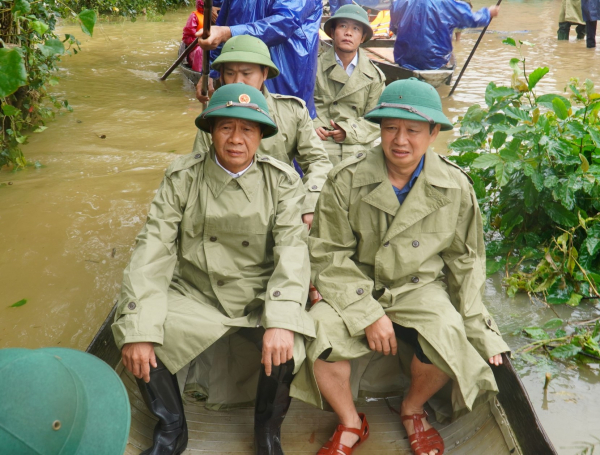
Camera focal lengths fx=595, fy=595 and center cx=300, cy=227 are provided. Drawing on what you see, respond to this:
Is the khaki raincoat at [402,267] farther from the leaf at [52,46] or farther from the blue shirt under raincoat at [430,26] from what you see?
the blue shirt under raincoat at [430,26]

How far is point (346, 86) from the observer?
418 cm

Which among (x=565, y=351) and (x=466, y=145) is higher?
(x=466, y=145)

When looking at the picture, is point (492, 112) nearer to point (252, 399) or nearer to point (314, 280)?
point (314, 280)

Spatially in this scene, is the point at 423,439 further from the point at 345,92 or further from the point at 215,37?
the point at 345,92

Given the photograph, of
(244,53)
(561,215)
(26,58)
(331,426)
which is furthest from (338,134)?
(26,58)

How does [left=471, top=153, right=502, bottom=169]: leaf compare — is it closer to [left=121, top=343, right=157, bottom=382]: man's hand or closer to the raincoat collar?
the raincoat collar

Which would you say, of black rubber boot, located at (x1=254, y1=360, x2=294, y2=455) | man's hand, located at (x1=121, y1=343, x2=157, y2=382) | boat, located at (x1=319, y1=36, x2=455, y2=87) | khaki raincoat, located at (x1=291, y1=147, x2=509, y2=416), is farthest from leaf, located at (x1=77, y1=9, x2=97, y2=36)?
boat, located at (x1=319, y1=36, x2=455, y2=87)

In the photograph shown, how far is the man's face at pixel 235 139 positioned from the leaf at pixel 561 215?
1867 mm

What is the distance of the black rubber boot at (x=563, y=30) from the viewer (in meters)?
11.2

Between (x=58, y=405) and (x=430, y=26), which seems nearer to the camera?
(x=58, y=405)

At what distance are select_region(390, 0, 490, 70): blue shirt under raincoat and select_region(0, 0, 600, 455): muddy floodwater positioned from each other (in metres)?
0.66

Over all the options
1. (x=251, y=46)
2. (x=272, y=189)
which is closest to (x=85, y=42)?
(x=251, y=46)

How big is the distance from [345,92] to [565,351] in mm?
2252

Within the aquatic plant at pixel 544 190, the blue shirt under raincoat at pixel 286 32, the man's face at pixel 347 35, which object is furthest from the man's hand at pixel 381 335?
the man's face at pixel 347 35
